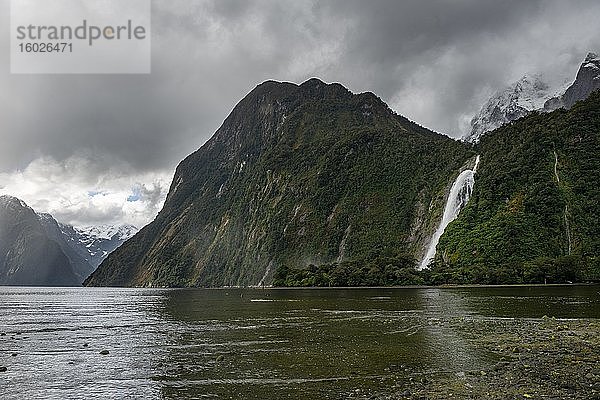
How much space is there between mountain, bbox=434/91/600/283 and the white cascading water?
496 centimetres

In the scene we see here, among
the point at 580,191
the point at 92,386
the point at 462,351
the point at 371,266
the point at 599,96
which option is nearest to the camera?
the point at 92,386

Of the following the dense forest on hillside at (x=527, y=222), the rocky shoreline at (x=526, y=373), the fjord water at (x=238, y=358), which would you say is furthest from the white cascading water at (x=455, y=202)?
the rocky shoreline at (x=526, y=373)

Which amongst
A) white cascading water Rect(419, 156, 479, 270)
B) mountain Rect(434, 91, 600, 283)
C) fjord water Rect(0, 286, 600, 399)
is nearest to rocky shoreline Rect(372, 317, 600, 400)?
fjord water Rect(0, 286, 600, 399)

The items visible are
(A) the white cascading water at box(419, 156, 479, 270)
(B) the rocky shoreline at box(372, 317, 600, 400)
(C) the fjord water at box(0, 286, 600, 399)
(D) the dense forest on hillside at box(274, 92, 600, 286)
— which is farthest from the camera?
(A) the white cascading water at box(419, 156, 479, 270)

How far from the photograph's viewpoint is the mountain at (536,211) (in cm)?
11938

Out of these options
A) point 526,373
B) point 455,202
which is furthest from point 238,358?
point 455,202

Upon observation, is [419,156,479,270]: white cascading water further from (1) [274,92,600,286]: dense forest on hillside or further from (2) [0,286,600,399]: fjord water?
(2) [0,286,600,399]: fjord water

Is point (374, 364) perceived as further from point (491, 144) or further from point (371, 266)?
point (491, 144)

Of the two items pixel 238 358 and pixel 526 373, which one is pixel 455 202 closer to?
pixel 238 358

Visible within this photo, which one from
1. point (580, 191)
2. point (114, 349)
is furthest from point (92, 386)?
point (580, 191)

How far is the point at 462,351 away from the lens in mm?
26875

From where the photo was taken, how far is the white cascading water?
6363 inches

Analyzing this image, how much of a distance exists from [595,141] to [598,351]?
5540 inches

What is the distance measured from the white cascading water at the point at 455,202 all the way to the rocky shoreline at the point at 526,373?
131 m
